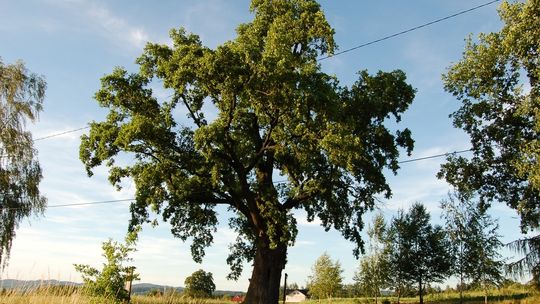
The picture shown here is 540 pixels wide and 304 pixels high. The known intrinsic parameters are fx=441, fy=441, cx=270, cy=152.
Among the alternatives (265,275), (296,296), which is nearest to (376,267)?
(265,275)

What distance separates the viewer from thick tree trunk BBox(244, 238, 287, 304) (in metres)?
23.1

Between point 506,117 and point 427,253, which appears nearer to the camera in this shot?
point 506,117

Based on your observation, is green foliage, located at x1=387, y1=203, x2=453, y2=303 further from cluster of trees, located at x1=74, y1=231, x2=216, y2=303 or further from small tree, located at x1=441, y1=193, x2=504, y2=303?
cluster of trees, located at x1=74, y1=231, x2=216, y2=303

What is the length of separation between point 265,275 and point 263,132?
7880 mm

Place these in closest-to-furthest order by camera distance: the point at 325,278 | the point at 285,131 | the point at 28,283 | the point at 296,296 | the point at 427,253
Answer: the point at 28,283
the point at 285,131
the point at 427,253
the point at 325,278
the point at 296,296

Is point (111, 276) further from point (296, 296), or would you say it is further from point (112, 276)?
point (296, 296)

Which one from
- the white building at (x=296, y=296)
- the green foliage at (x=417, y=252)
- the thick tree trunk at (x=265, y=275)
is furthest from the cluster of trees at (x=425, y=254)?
the white building at (x=296, y=296)

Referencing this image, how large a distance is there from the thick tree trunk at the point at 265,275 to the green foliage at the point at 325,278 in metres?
49.4

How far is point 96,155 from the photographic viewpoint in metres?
22.7

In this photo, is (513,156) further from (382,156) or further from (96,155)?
(96,155)

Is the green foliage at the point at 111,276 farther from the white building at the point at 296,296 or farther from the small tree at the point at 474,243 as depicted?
the white building at the point at 296,296

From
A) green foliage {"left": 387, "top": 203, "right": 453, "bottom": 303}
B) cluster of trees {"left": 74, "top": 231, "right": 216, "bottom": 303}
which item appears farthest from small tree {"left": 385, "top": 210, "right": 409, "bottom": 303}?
cluster of trees {"left": 74, "top": 231, "right": 216, "bottom": 303}

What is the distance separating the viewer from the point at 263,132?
25.2 m

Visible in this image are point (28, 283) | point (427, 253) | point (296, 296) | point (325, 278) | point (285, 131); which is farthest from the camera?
point (296, 296)
